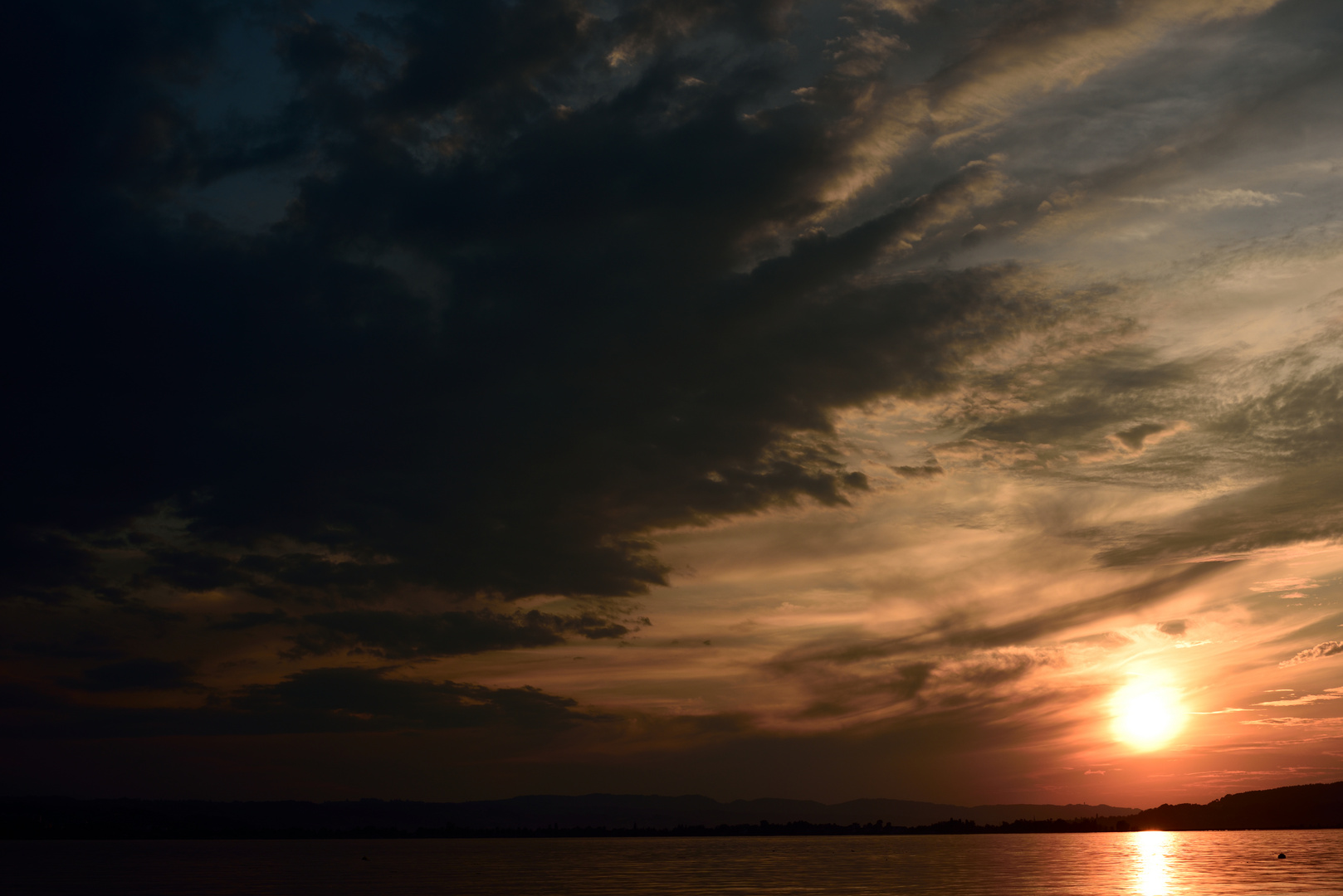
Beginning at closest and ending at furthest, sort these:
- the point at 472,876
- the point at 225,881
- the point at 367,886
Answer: the point at 367,886
the point at 225,881
the point at 472,876

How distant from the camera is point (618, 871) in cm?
16438

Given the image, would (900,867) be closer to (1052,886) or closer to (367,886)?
(1052,886)

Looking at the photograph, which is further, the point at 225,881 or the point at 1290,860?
the point at 1290,860

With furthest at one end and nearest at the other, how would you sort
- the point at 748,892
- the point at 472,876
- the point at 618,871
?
the point at 618,871 → the point at 472,876 → the point at 748,892

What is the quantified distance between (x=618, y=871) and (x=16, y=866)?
132940mm

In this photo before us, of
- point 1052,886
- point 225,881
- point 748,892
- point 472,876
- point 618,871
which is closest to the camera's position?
point 748,892

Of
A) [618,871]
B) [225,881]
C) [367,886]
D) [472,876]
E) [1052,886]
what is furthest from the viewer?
[618,871]

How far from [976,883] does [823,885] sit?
830 inches

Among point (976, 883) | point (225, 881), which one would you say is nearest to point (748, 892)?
point (976, 883)

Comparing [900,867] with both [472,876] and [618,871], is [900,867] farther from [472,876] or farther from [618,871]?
[472,876]

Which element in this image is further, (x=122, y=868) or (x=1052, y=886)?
(x=122, y=868)

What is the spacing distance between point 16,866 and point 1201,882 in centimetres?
22381

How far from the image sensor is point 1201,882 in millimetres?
120312

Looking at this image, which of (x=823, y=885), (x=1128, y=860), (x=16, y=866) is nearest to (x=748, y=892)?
(x=823, y=885)
